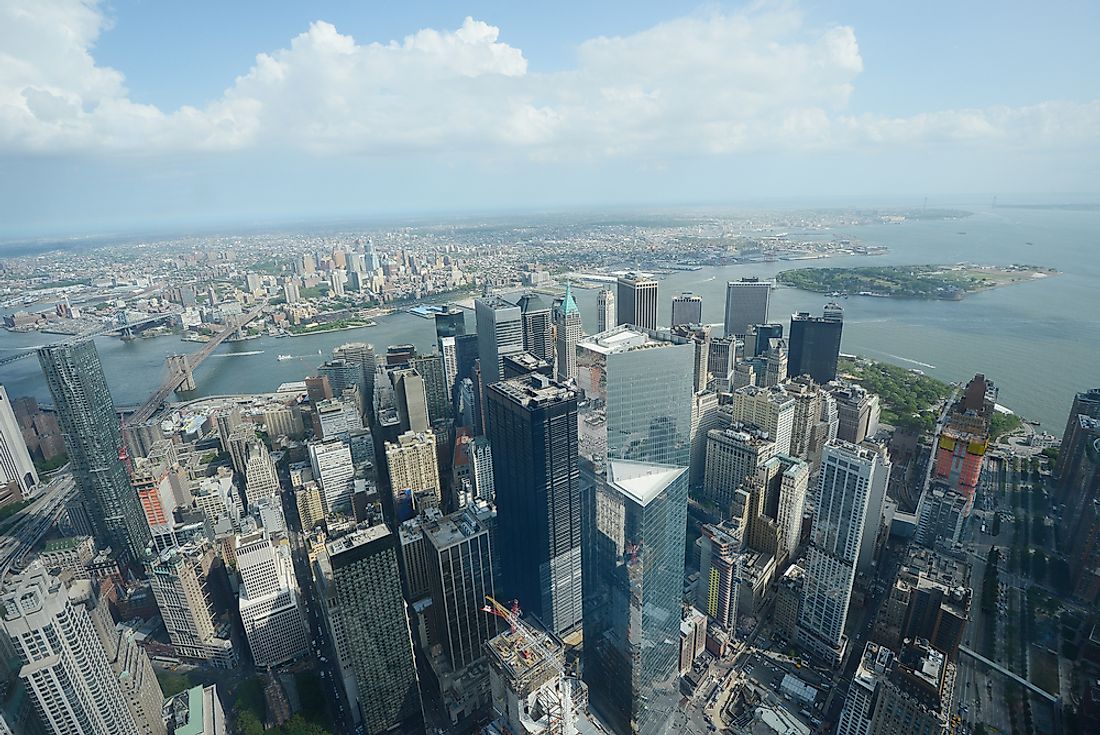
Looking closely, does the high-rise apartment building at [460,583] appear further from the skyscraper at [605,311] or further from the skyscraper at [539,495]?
the skyscraper at [605,311]

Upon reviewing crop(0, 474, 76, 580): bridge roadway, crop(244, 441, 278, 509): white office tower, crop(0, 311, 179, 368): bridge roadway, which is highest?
crop(0, 311, 179, 368): bridge roadway

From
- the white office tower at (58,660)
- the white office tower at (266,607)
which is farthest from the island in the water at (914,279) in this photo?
the white office tower at (58,660)

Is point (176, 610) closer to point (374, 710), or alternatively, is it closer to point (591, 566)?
point (374, 710)

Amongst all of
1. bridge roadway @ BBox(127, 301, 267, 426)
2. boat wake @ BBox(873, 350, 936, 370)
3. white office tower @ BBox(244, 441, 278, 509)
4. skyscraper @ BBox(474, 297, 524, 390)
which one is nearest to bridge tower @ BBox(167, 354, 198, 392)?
bridge roadway @ BBox(127, 301, 267, 426)

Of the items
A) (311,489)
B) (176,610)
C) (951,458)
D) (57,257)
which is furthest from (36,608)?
(57,257)

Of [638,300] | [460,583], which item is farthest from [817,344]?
[460,583]

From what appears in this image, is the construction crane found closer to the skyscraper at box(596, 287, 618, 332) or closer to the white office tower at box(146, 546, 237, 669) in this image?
the white office tower at box(146, 546, 237, 669)

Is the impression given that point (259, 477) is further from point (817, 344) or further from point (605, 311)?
point (817, 344)
